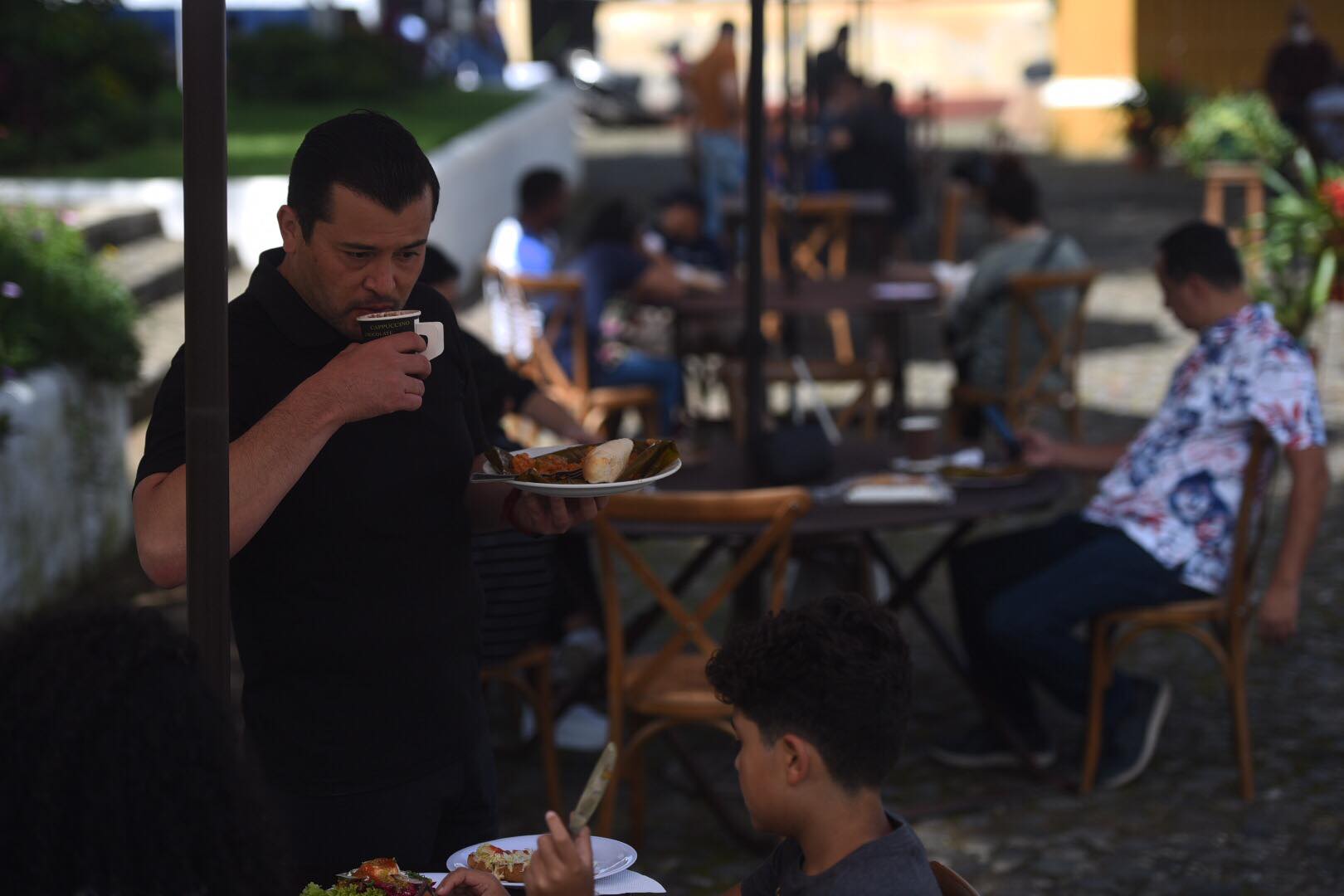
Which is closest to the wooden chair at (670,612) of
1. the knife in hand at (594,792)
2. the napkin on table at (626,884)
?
the napkin on table at (626,884)

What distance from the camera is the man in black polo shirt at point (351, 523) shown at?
2.03 metres

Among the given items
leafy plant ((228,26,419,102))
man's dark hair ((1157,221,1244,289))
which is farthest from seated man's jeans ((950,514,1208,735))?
leafy plant ((228,26,419,102))

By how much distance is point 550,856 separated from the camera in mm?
1788

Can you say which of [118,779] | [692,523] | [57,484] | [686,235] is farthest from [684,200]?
[118,779]

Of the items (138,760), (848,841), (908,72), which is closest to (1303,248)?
(848,841)

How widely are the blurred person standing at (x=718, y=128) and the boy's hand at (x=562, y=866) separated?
1301 cm

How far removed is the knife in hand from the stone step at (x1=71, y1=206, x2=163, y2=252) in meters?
8.37

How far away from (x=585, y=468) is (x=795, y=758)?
58 cm

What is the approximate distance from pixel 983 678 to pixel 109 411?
3.84 m

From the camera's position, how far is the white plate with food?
2.32 metres

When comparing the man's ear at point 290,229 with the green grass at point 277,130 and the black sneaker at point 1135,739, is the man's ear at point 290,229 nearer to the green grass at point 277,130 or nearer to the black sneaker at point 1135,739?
the black sneaker at point 1135,739

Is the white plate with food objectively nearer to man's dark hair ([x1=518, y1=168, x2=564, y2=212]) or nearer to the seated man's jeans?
the seated man's jeans

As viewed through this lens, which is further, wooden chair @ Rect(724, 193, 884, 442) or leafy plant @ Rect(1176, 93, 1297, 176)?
leafy plant @ Rect(1176, 93, 1297, 176)

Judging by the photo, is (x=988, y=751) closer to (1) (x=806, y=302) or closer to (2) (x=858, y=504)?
(2) (x=858, y=504)
